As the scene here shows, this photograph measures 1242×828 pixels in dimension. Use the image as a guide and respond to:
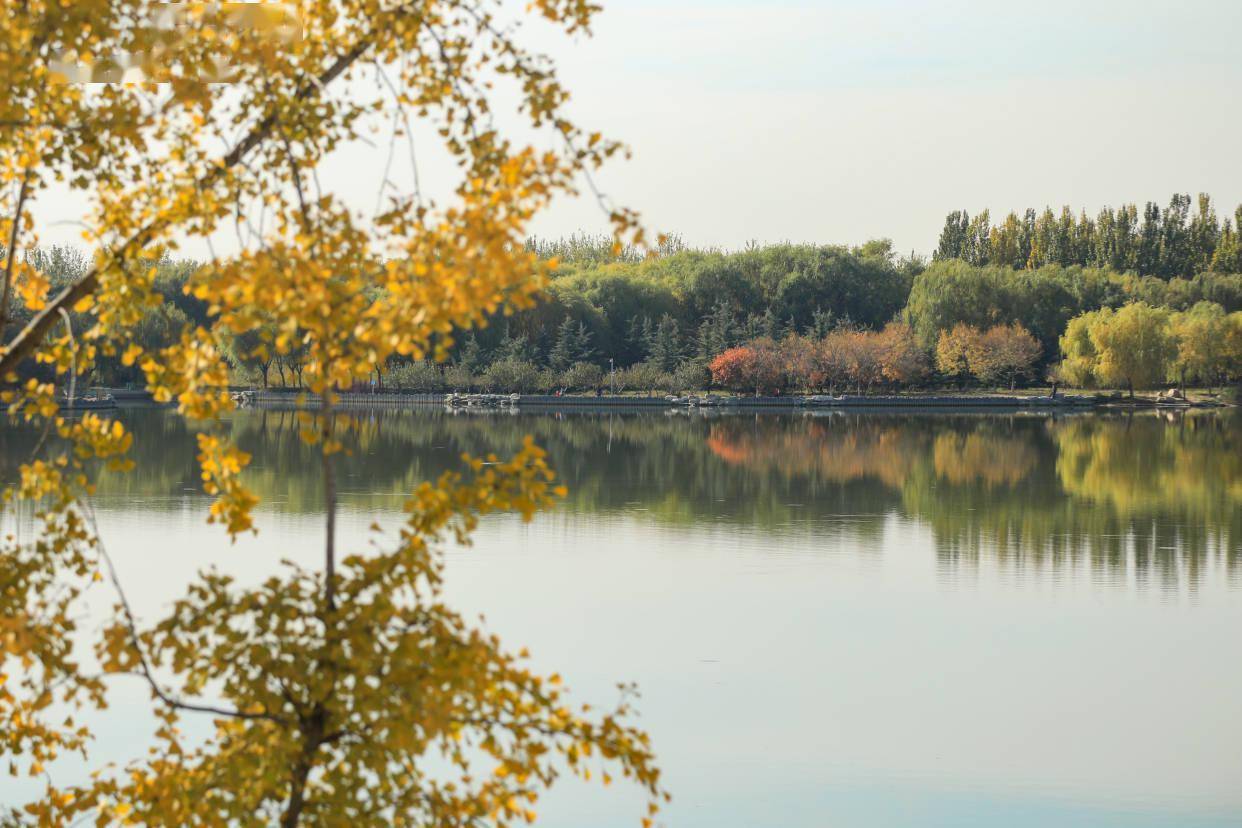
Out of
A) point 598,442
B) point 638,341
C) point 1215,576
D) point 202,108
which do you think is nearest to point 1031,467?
point 598,442

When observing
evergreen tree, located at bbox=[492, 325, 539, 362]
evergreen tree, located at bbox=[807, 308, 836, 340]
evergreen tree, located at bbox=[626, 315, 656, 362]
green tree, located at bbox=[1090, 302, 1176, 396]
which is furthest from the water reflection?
evergreen tree, located at bbox=[626, 315, 656, 362]

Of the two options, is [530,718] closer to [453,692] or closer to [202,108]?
[453,692]

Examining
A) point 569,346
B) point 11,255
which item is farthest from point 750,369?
point 11,255

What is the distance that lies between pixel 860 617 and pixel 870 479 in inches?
638

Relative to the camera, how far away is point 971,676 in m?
13.1

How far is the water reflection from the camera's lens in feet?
70.5

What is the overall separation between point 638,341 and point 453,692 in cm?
8604

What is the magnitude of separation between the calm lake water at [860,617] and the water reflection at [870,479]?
A: 0.15 metres

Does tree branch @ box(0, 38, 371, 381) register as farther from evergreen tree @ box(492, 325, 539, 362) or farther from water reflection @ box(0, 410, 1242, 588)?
evergreen tree @ box(492, 325, 539, 362)

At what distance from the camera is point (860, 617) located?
1566 centimetres

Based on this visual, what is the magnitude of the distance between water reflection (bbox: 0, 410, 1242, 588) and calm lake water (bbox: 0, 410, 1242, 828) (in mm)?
148

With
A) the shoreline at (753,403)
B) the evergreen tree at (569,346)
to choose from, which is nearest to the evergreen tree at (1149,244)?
the shoreline at (753,403)

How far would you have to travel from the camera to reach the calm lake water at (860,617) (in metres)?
10.2

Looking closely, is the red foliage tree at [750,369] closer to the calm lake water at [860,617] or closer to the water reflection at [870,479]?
the water reflection at [870,479]
